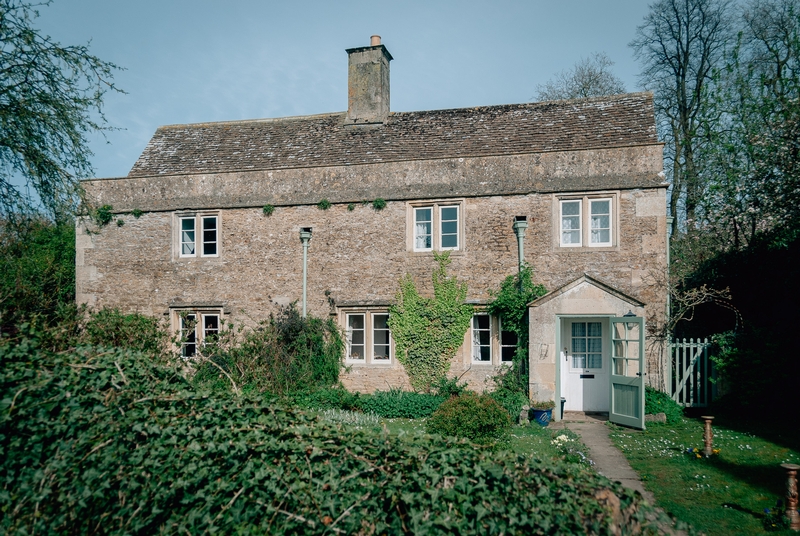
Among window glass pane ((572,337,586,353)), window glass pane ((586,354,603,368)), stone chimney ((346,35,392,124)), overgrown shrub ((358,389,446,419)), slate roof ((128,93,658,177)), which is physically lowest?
overgrown shrub ((358,389,446,419))

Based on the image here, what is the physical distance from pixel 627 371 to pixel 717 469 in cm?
408

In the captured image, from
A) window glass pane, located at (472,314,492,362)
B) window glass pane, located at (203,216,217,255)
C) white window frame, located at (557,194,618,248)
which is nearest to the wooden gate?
white window frame, located at (557,194,618,248)

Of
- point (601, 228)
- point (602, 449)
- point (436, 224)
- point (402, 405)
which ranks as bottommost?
point (602, 449)

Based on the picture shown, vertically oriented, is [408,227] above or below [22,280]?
above

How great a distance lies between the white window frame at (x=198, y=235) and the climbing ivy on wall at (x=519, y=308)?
26.1ft

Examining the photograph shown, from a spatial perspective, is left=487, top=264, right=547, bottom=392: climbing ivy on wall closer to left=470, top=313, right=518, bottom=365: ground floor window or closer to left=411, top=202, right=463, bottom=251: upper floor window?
left=470, top=313, right=518, bottom=365: ground floor window

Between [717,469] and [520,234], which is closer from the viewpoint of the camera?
[717,469]

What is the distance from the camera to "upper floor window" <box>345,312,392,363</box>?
16.8m

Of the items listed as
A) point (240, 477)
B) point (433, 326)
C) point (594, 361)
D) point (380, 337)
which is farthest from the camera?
point (380, 337)

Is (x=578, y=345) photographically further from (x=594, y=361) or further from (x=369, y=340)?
(x=369, y=340)

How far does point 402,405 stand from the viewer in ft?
48.9

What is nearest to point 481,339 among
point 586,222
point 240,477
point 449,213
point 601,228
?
point 449,213

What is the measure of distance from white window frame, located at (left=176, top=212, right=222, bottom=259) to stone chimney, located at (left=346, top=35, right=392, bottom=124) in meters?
5.36

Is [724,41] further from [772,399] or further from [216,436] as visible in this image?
[216,436]
